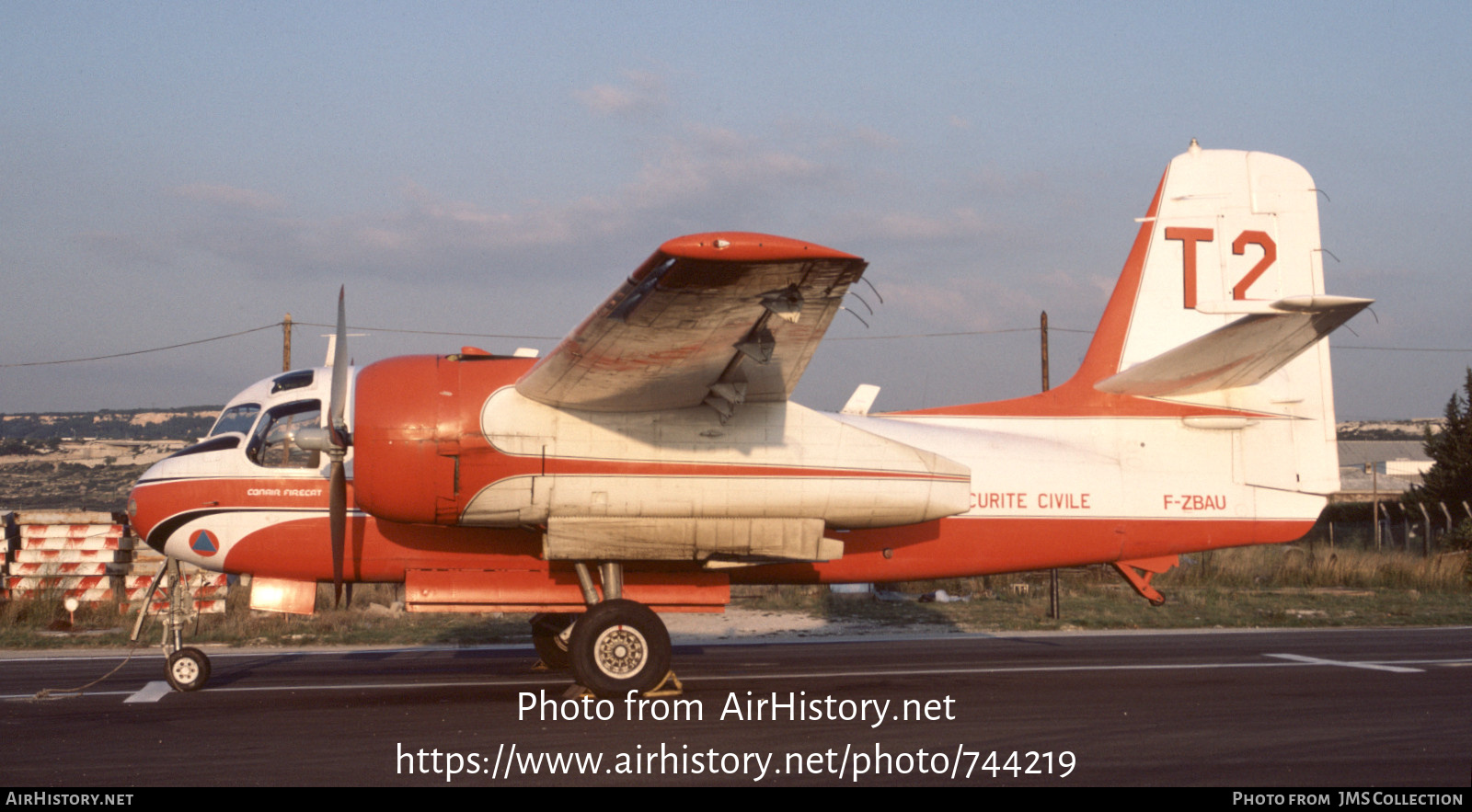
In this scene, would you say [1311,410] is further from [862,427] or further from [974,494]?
[862,427]

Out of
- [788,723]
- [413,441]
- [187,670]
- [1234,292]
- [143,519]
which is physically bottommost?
[788,723]

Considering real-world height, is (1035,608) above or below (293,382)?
below

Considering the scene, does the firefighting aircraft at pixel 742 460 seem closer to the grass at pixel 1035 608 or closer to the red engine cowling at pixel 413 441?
the red engine cowling at pixel 413 441

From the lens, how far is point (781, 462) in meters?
10.3

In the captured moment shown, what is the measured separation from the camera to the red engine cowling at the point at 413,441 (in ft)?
31.7

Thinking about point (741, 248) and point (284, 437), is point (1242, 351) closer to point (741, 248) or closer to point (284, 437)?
point (741, 248)

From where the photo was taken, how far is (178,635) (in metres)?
11.1

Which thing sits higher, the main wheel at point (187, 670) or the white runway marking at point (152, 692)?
the main wheel at point (187, 670)

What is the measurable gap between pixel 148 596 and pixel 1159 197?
12.1 metres

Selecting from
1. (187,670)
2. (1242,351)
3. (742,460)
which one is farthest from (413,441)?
(1242,351)

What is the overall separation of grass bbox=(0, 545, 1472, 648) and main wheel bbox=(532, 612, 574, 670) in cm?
499

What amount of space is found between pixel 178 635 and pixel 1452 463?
3716 cm

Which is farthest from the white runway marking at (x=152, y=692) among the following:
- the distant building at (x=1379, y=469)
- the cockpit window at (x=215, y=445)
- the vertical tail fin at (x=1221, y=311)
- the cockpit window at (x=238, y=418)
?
the distant building at (x=1379, y=469)

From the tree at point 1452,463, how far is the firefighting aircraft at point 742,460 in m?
27.0
